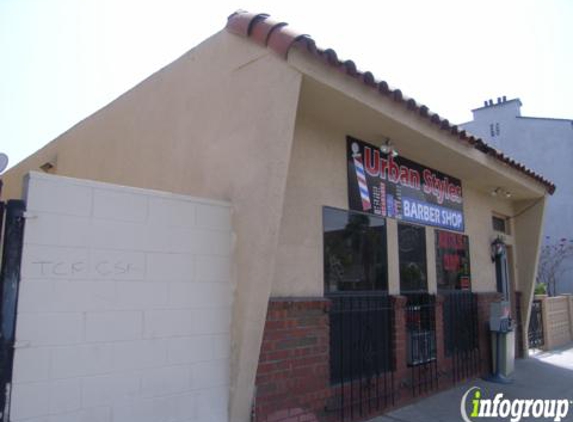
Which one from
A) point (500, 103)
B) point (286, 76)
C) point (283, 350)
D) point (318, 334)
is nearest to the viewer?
point (286, 76)

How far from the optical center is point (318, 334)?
5.17 m

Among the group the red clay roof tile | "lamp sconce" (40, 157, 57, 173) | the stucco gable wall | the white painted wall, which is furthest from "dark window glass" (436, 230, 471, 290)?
"lamp sconce" (40, 157, 57, 173)

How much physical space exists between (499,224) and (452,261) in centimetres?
268

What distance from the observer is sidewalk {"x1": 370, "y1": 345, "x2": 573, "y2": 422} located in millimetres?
6090

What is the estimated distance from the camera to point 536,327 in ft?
38.7

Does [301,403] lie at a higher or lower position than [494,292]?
lower

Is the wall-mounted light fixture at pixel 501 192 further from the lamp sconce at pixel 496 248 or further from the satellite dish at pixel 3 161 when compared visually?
the satellite dish at pixel 3 161

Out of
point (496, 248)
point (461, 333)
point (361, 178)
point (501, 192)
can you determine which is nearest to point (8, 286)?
point (361, 178)

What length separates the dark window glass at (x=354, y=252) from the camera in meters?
5.69

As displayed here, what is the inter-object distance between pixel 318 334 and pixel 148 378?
195 cm

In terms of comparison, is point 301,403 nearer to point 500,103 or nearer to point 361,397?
point 361,397

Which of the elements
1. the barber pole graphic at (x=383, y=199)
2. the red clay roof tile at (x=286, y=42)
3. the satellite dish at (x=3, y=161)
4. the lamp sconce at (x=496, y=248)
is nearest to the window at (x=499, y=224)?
the lamp sconce at (x=496, y=248)

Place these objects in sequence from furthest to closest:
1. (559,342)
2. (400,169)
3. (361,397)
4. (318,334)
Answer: (559,342), (400,169), (361,397), (318,334)

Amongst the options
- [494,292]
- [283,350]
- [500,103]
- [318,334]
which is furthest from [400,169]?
[500,103]
